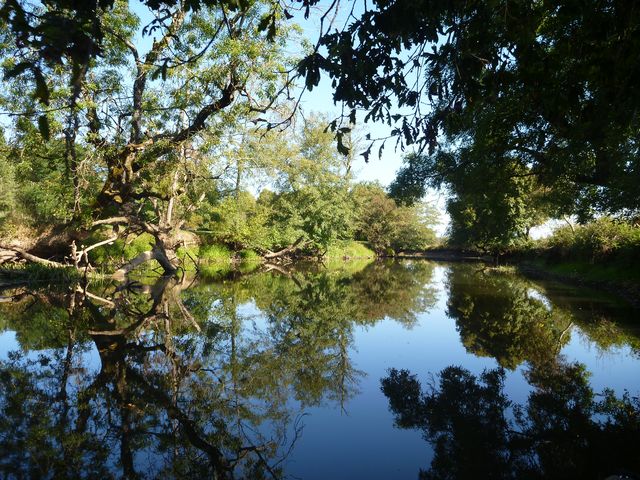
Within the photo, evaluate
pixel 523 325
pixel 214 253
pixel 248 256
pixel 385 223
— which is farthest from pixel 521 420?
pixel 385 223

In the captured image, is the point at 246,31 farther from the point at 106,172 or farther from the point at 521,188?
the point at 521,188

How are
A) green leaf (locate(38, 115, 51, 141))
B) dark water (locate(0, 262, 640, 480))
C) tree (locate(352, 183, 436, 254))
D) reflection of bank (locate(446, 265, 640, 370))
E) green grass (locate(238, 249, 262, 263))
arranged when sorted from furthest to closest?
tree (locate(352, 183, 436, 254))
green grass (locate(238, 249, 262, 263))
reflection of bank (locate(446, 265, 640, 370))
dark water (locate(0, 262, 640, 480))
green leaf (locate(38, 115, 51, 141))

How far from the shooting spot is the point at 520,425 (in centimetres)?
402

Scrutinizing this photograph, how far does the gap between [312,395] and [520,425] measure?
231 cm

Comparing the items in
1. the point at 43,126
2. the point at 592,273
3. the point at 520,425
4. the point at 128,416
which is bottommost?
the point at 520,425

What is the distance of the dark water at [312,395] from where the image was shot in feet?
11.0

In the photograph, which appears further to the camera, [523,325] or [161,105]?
[161,105]

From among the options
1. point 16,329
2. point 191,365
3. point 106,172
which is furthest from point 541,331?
point 106,172

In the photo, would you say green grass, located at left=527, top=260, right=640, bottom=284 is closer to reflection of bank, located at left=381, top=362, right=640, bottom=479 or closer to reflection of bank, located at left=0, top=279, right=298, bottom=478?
reflection of bank, located at left=381, top=362, right=640, bottom=479

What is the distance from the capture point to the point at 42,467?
124 inches

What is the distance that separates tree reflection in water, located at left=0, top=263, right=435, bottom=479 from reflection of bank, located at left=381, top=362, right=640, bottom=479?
1114mm

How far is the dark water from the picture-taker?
3365 millimetres

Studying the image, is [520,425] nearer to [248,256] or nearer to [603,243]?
[603,243]

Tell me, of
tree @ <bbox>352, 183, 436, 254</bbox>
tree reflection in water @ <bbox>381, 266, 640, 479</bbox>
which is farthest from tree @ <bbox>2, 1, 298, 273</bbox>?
tree @ <bbox>352, 183, 436, 254</bbox>
